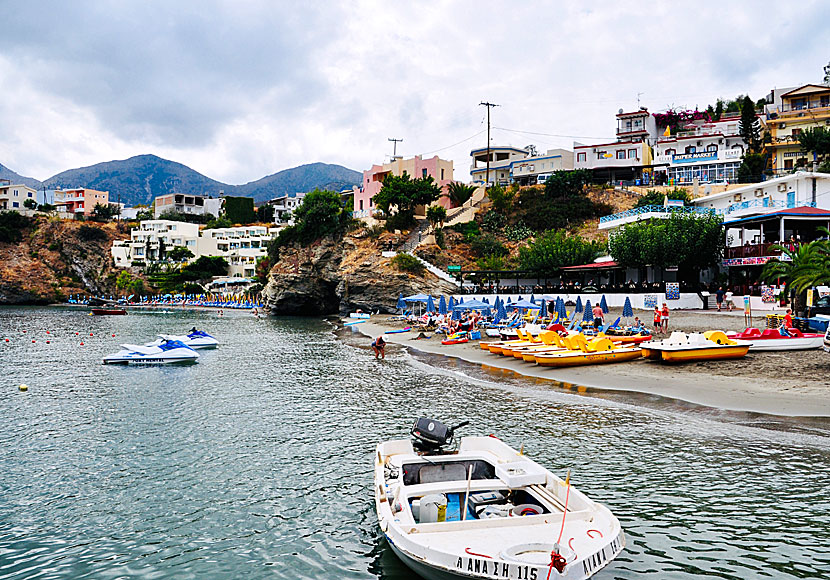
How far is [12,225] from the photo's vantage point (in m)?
125

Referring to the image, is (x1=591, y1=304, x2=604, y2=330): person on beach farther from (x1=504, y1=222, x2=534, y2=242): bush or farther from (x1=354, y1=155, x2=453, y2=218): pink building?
(x1=354, y1=155, x2=453, y2=218): pink building

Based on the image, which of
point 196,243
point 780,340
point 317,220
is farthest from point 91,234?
point 780,340

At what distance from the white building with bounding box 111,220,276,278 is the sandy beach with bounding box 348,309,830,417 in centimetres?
10261

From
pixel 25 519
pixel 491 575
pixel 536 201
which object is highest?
pixel 536 201

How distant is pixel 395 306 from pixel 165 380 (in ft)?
143

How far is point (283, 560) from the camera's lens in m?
10.2

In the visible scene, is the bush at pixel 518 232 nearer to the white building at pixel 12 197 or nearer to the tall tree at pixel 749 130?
the tall tree at pixel 749 130

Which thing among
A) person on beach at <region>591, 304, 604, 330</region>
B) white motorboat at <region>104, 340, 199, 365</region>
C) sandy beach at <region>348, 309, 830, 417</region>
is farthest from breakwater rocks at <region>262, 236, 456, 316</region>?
sandy beach at <region>348, 309, 830, 417</region>

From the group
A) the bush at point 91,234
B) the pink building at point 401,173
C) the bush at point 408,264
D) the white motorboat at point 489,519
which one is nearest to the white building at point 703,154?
the pink building at point 401,173

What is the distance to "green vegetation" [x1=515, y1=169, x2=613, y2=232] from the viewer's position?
270 feet

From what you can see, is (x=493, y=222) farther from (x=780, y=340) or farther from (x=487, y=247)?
(x=780, y=340)

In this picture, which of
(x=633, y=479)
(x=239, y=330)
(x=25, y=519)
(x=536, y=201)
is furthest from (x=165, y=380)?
(x=536, y=201)

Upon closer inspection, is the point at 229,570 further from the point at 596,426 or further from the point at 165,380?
the point at 165,380

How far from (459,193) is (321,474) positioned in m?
78.6
